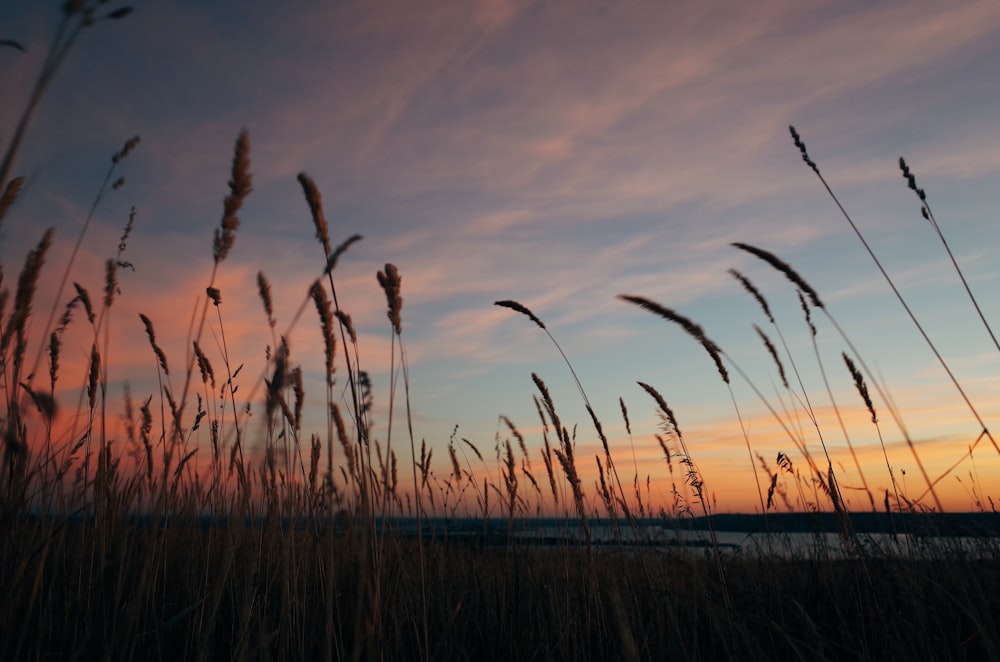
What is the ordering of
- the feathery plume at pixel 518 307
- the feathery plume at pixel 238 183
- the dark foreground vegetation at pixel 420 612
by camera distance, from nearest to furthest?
the feathery plume at pixel 238 183, the dark foreground vegetation at pixel 420 612, the feathery plume at pixel 518 307

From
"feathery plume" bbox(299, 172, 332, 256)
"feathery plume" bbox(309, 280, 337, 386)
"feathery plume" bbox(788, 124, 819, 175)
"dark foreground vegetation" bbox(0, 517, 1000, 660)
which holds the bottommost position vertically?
"dark foreground vegetation" bbox(0, 517, 1000, 660)

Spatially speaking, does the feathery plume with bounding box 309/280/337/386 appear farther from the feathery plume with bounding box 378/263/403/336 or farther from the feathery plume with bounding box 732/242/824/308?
the feathery plume with bounding box 732/242/824/308

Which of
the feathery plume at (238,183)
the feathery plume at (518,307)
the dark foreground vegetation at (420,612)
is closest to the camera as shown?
the feathery plume at (238,183)

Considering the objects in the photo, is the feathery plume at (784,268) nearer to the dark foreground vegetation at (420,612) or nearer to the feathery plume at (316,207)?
the dark foreground vegetation at (420,612)

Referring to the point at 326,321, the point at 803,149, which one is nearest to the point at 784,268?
the point at 803,149

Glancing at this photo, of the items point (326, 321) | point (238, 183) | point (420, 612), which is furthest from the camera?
point (420, 612)

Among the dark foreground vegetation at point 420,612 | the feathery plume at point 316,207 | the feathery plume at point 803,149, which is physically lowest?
the dark foreground vegetation at point 420,612

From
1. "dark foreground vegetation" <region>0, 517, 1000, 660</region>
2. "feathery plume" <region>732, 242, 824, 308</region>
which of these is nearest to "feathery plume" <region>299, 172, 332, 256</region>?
"dark foreground vegetation" <region>0, 517, 1000, 660</region>

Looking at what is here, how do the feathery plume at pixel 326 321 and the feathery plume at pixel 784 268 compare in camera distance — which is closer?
the feathery plume at pixel 326 321

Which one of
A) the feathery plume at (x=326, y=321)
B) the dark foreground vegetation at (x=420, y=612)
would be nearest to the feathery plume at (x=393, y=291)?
the feathery plume at (x=326, y=321)

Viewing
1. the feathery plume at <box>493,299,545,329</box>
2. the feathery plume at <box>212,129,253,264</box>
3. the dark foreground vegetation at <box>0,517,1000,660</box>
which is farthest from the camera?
A: the feathery plume at <box>493,299,545,329</box>

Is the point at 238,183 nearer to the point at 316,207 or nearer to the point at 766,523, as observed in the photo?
the point at 316,207

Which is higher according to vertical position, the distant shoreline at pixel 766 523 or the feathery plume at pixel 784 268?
the feathery plume at pixel 784 268

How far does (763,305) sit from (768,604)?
5.58 ft
